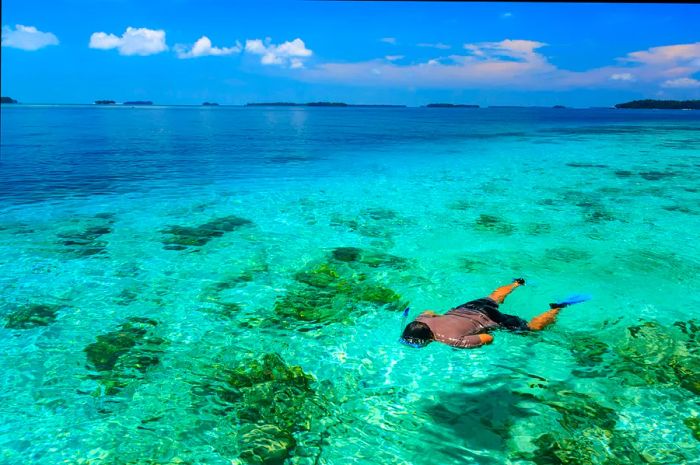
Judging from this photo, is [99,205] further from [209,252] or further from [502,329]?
[502,329]

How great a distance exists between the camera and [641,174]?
88.7 ft

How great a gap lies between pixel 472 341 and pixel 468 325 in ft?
1.33

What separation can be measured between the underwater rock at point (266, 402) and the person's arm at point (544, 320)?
15.8 ft

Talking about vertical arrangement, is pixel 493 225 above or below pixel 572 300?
above

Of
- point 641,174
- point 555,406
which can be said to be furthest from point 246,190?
point 641,174

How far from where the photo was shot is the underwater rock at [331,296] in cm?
982

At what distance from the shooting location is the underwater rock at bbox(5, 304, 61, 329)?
9.20 metres

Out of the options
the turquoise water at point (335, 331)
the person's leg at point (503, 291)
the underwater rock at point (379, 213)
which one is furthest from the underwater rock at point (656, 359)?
the underwater rock at point (379, 213)

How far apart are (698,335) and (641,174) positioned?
22.2 metres

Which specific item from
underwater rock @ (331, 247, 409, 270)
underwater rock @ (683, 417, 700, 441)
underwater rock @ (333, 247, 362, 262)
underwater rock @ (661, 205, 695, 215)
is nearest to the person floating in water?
underwater rock @ (683, 417, 700, 441)

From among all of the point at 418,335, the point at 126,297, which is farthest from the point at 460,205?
the point at 126,297

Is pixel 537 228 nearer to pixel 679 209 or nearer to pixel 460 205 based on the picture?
pixel 460 205

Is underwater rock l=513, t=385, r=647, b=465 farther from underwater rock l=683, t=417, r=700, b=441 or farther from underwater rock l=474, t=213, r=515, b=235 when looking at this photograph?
underwater rock l=474, t=213, r=515, b=235

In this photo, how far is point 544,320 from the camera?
9.20m
